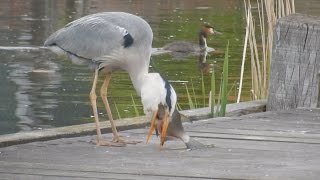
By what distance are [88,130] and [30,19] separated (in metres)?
19.2

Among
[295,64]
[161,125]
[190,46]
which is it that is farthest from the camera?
[190,46]

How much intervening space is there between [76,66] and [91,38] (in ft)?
30.6

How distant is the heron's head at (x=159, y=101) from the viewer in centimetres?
680

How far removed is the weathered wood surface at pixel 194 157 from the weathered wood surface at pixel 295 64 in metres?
0.79

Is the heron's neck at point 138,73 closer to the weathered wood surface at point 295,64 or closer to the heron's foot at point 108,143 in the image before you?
the heron's foot at point 108,143

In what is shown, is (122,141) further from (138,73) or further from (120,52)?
(120,52)

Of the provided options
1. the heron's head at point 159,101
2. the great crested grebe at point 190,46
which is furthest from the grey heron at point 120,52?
the great crested grebe at point 190,46

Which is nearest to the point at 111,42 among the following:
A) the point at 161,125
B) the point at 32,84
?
the point at 161,125

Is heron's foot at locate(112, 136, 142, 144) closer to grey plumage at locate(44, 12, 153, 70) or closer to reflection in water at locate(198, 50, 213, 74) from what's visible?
grey plumage at locate(44, 12, 153, 70)

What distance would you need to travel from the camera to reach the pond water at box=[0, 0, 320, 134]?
41.2 feet

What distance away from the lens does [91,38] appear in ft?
25.6

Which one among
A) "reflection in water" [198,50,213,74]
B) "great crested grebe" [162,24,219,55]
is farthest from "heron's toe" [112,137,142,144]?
"great crested grebe" [162,24,219,55]

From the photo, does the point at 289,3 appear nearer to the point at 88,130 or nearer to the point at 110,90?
the point at 88,130

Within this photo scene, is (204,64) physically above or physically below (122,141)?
below
